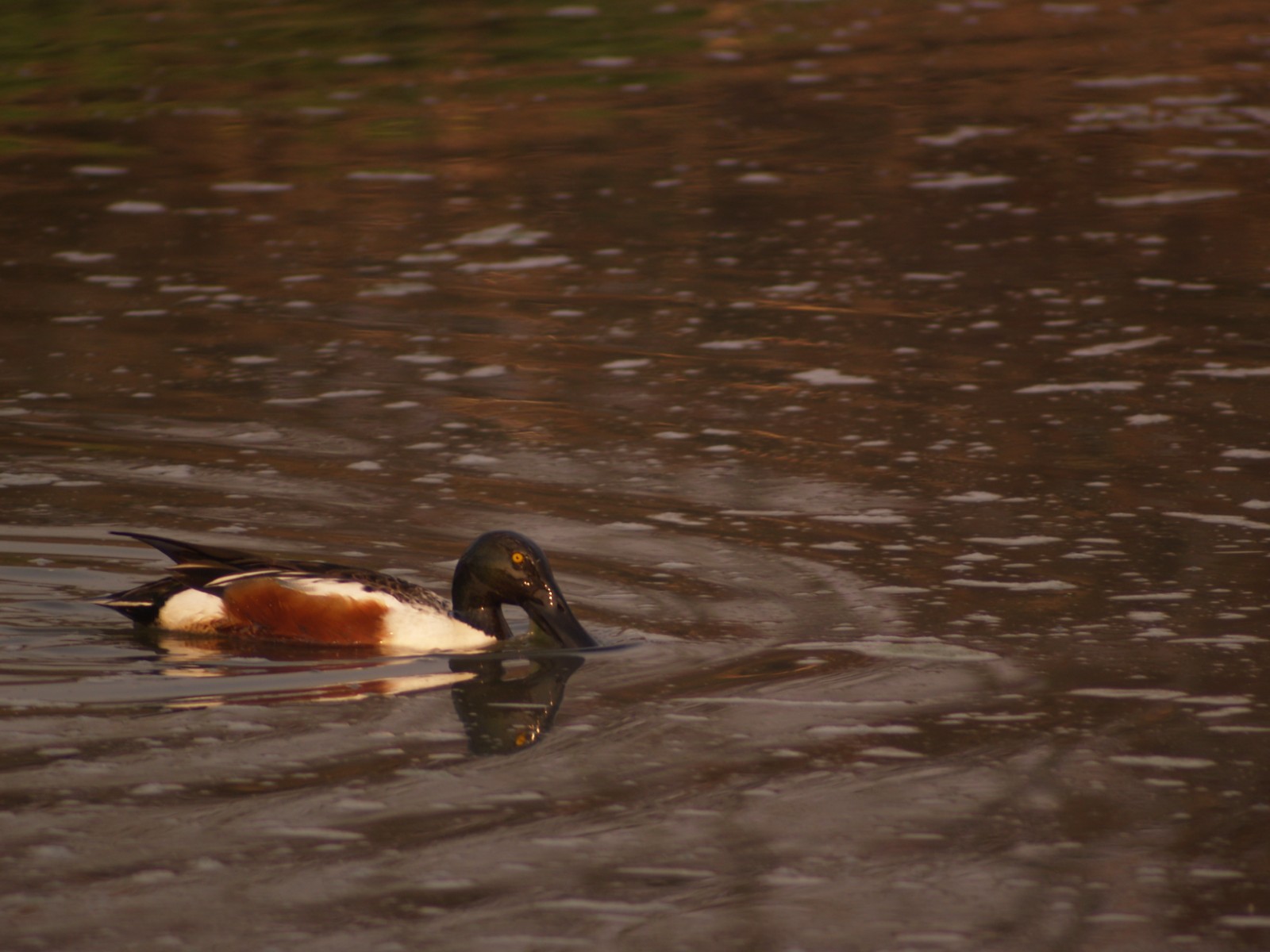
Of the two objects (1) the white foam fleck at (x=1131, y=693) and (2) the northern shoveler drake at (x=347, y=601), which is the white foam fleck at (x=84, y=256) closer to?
(2) the northern shoveler drake at (x=347, y=601)

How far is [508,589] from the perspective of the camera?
7.81 meters

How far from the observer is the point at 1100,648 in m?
7.60

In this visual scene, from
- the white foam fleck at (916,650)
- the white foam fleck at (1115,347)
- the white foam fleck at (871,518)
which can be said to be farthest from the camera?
the white foam fleck at (1115,347)

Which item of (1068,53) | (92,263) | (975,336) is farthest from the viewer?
(1068,53)

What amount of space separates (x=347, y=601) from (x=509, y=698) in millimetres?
822

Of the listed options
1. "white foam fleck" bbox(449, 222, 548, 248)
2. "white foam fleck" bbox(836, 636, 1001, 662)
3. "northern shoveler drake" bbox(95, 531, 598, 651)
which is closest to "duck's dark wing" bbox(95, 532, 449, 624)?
"northern shoveler drake" bbox(95, 531, 598, 651)

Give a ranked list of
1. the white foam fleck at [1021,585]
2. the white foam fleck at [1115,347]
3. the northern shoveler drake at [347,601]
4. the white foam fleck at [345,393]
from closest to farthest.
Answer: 1. the northern shoveler drake at [347,601]
2. the white foam fleck at [1021,585]
3. the white foam fleck at [345,393]
4. the white foam fleck at [1115,347]

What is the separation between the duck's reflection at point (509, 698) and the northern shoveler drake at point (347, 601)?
15cm

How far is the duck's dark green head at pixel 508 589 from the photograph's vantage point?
25.3 feet

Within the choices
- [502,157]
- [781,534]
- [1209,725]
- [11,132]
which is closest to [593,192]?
[502,157]

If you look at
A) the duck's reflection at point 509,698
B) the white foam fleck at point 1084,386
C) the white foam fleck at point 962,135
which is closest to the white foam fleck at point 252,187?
the white foam fleck at point 962,135

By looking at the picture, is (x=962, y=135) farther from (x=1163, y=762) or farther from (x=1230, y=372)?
(x=1163, y=762)

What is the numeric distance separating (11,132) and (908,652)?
1395cm

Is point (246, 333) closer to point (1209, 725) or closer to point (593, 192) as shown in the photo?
point (593, 192)
